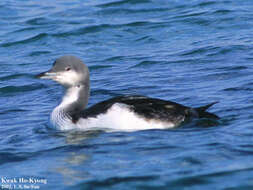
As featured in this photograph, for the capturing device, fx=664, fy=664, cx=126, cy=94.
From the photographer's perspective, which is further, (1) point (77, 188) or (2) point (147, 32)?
(2) point (147, 32)

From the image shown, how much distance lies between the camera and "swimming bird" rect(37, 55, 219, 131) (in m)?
7.87

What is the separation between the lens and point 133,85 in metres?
11.0

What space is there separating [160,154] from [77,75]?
2.12 meters

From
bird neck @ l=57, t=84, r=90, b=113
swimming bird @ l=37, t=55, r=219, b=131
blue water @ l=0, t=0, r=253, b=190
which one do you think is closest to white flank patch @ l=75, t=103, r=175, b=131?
swimming bird @ l=37, t=55, r=219, b=131

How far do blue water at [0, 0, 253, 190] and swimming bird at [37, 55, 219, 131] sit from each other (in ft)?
0.48

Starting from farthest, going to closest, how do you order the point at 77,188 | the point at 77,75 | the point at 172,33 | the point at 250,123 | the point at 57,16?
the point at 57,16 → the point at 172,33 → the point at 77,75 → the point at 250,123 → the point at 77,188

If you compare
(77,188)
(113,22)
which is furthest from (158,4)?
(77,188)

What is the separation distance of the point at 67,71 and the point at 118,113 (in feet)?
3.19

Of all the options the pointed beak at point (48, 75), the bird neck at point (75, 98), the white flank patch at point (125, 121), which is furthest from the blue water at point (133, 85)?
Answer: the pointed beak at point (48, 75)

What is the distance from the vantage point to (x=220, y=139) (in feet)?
23.4

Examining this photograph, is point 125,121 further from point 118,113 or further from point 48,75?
point 48,75

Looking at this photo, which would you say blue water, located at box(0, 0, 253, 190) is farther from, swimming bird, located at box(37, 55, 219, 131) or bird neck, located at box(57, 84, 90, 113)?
bird neck, located at box(57, 84, 90, 113)

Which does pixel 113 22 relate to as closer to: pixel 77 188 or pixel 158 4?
pixel 158 4

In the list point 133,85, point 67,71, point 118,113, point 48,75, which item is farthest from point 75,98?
point 133,85
